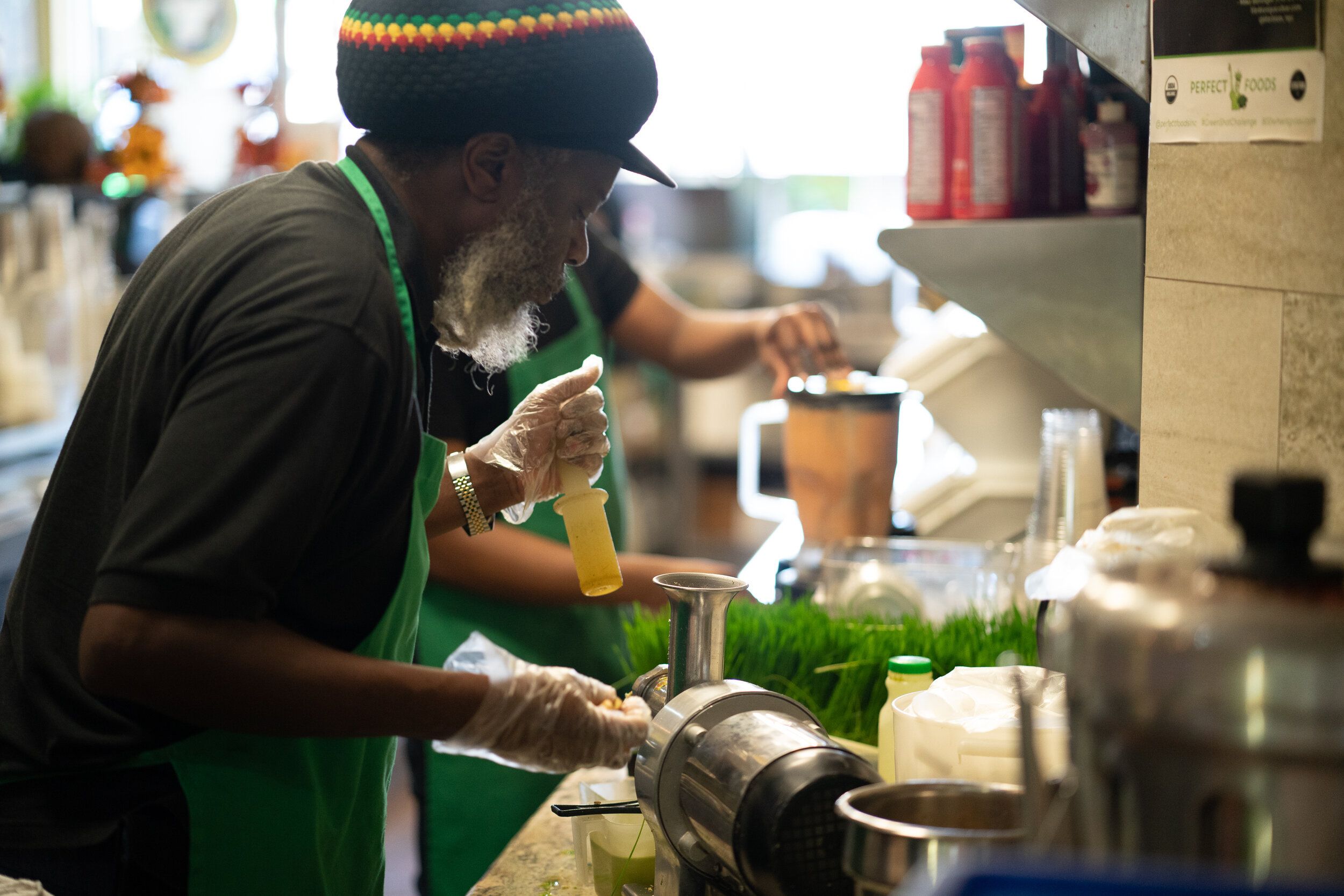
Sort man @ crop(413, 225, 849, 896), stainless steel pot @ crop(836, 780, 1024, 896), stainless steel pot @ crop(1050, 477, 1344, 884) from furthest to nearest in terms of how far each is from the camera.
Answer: man @ crop(413, 225, 849, 896) → stainless steel pot @ crop(836, 780, 1024, 896) → stainless steel pot @ crop(1050, 477, 1344, 884)

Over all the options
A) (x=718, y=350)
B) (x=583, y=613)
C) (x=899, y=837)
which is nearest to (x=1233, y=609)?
(x=899, y=837)

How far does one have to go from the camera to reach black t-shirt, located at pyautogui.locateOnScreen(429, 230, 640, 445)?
1.94m

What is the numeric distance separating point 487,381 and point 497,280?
0.65 metres

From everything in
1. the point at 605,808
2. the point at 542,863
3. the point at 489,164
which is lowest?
the point at 542,863

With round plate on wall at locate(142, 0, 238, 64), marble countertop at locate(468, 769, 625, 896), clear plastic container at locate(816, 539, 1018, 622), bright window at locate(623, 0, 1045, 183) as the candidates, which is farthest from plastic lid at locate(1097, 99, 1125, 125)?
bright window at locate(623, 0, 1045, 183)

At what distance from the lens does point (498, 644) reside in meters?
2.10

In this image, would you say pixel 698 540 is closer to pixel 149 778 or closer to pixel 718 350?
pixel 718 350

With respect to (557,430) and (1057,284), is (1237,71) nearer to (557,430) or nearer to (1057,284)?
(1057,284)

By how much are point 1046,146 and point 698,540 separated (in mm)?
4807

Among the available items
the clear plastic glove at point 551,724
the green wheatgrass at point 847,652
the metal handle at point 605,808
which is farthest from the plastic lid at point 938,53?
the metal handle at point 605,808

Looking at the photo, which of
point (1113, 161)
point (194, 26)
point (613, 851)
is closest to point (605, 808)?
point (613, 851)

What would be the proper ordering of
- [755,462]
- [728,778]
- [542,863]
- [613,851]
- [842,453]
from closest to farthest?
[728,778] < [613,851] < [542,863] < [842,453] < [755,462]

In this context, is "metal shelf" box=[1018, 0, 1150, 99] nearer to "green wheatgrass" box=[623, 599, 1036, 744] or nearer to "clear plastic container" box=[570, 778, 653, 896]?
"green wheatgrass" box=[623, 599, 1036, 744]

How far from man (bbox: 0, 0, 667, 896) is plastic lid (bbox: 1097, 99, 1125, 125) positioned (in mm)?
728
